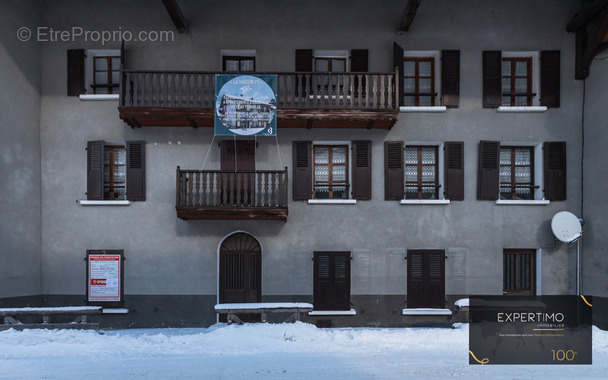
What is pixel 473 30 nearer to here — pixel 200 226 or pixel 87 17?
pixel 200 226

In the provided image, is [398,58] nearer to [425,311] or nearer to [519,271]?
[519,271]

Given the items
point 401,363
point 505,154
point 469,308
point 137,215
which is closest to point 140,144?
point 137,215

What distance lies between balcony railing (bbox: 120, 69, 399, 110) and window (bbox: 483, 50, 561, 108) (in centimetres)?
340

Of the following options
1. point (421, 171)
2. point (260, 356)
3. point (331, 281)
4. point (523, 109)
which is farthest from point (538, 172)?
point (260, 356)

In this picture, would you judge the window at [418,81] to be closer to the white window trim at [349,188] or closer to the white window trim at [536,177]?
the white window trim at [349,188]

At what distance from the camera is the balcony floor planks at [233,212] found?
10.9 m

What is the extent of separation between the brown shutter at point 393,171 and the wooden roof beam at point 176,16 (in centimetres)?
768

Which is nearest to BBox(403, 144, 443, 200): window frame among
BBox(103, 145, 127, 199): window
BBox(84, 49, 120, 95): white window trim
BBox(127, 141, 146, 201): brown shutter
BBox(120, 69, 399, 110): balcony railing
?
BBox(120, 69, 399, 110): balcony railing

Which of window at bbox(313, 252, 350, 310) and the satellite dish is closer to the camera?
the satellite dish

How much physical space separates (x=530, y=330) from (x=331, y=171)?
715cm

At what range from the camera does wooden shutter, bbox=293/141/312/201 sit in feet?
39.3

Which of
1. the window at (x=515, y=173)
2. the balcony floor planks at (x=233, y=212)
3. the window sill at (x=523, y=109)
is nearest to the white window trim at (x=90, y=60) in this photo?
the balcony floor planks at (x=233, y=212)

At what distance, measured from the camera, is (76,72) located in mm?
12094

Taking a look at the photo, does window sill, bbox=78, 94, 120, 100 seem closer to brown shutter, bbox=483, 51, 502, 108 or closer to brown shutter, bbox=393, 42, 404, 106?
brown shutter, bbox=393, 42, 404, 106
